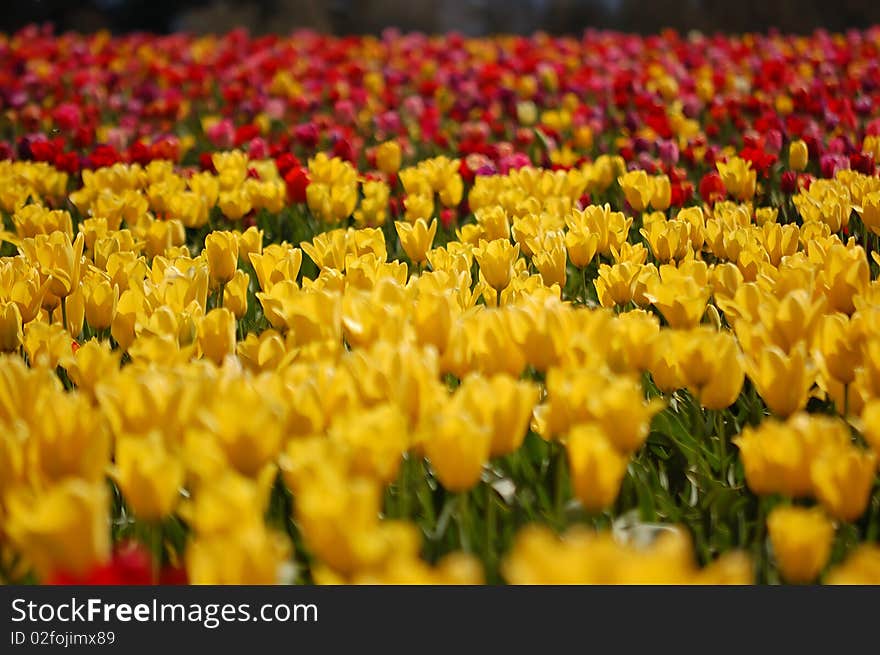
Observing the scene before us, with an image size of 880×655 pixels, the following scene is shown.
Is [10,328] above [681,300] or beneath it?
above

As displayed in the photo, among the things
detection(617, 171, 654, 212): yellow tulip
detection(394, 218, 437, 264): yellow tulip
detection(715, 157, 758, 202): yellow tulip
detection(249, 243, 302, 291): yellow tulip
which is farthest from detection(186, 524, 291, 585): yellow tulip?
detection(715, 157, 758, 202): yellow tulip

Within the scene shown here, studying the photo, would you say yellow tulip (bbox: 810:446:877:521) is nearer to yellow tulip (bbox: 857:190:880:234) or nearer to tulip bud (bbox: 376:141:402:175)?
yellow tulip (bbox: 857:190:880:234)

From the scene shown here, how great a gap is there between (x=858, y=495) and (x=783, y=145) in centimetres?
400

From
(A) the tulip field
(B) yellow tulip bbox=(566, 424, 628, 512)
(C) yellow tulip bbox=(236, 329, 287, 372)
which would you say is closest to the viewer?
(A) the tulip field

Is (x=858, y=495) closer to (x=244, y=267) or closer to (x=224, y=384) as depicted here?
(x=224, y=384)

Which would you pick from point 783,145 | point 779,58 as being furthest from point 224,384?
point 779,58

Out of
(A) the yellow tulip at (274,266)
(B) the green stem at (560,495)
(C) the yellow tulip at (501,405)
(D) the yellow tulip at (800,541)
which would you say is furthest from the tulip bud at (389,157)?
(D) the yellow tulip at (800,541)

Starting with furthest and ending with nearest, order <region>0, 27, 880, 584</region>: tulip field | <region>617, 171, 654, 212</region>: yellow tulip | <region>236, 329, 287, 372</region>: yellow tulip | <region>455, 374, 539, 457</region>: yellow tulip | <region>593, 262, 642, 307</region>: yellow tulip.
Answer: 1. <region>617, 171, 654, 212</region>: yellow tulip
2. <region>593, 262, 642, 307</region>: yellow tulip
3. <region>236, 329, 287, 372</region>: yellow tulip
4. <region>455, 374, 539, 457</region>: yellow tulip
5. <region>0, 27, 880, 584</region>: tulip field

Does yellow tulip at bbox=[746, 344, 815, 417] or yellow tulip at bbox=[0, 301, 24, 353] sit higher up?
yellow tulip at bbox=[0, 301, 24, 353]

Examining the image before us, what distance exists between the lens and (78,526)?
1165 mm

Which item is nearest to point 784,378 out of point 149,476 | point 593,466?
point 593,466

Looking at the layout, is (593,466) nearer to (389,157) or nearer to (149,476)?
(149,476)

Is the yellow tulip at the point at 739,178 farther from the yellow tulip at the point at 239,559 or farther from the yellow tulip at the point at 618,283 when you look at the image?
the yellow tulip at the point at 239,559

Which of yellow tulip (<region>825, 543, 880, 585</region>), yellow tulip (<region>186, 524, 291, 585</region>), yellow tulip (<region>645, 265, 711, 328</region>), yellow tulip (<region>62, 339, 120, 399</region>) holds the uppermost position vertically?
yellow tulip (<region>645, 265, 711, 328</region>)
